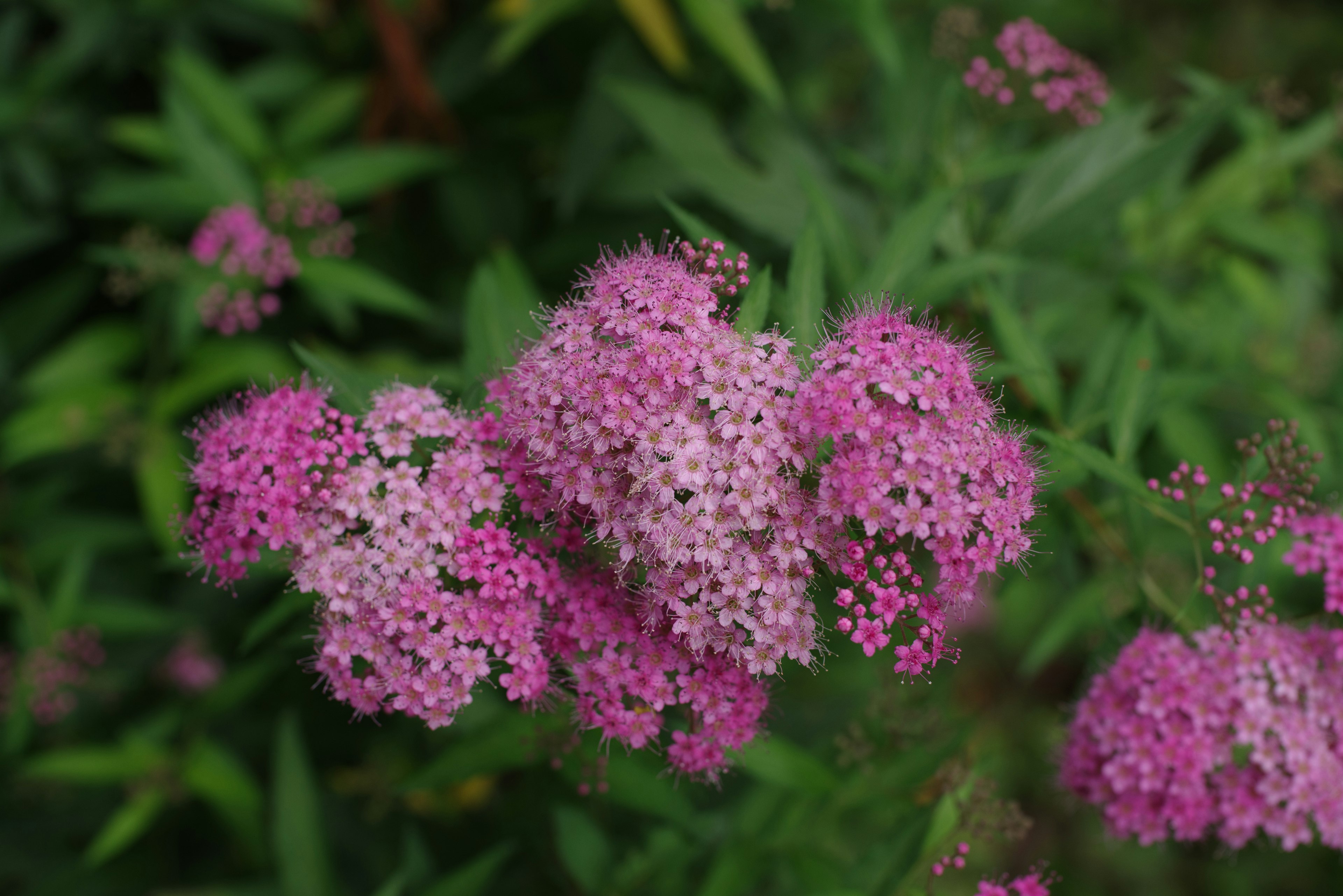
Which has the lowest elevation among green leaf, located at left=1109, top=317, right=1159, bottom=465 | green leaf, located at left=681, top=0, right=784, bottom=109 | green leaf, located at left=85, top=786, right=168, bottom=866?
green leaf, located at left=85, top=786, right=168, bottom=866

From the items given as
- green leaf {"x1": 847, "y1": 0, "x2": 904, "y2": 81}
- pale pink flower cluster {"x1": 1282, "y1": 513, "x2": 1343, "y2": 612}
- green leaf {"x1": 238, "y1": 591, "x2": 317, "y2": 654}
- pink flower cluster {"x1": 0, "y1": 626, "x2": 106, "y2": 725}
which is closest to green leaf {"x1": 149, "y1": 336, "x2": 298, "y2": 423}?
pink flower cluster {"x1": 0, "y1": 626, "x2": 106, "y2": 725}

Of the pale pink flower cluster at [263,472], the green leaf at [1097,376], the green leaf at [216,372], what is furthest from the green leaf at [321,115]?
the green leaf at [1097,376]

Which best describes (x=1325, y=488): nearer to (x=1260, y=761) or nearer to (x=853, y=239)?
(x=1260, y=761)

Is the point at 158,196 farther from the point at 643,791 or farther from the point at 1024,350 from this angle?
the point at 1024,350

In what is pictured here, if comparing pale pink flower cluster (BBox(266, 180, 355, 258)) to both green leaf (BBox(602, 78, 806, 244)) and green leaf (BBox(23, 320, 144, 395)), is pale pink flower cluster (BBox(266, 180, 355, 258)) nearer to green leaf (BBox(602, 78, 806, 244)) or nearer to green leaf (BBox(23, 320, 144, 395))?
green leaf (BBox(23, 320, 144, 395))

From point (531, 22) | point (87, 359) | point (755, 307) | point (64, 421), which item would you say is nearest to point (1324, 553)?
point (755, 307)

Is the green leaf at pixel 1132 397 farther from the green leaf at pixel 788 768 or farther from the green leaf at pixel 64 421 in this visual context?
the green leaf at pixel 64 421

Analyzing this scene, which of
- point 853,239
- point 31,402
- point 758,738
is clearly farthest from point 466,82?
point 758,738
